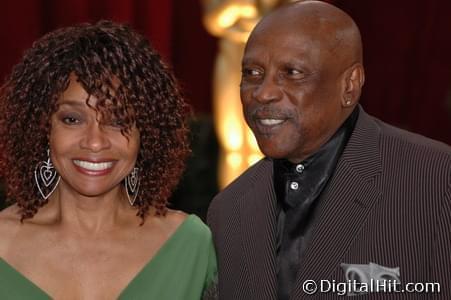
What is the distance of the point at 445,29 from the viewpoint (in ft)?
16.6

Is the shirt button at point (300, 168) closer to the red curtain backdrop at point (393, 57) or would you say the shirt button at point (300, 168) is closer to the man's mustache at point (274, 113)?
the man's mustache at point (274, 113)

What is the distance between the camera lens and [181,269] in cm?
235

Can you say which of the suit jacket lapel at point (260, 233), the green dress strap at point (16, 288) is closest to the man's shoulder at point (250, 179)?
the suit jacket lapel at point (260, 233)

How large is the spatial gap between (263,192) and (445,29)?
298 centimetres

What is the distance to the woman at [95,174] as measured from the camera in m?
2.19

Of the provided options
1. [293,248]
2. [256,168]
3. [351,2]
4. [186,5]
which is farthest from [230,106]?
[293,248]

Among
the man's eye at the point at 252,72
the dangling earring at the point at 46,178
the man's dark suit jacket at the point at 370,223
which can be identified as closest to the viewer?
the man's dark suit jacket at the point at 370,223

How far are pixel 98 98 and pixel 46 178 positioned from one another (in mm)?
276

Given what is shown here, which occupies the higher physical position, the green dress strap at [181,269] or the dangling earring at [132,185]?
the dangling earring at [132,185]

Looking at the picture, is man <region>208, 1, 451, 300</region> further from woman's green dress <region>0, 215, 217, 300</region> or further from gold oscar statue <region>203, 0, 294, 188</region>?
gold oscar statue <region>203, 0, 294, 188</region>

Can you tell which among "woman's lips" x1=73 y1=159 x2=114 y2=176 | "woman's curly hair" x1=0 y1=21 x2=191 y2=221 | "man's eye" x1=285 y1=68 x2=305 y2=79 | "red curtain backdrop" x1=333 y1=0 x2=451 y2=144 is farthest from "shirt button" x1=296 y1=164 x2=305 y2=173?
"red curtain backdrop" x1=333 y1=0 x2=451 y2=144

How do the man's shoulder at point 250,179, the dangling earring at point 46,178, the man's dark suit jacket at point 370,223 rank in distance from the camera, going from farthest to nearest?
the man's shoulder at point 250,179 → the dangling earring at point 46,178 → the man's dark suit jacket at point 370,223

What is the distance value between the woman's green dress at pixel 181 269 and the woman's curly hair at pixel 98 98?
10 centimetres

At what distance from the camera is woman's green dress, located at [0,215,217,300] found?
2309mm
